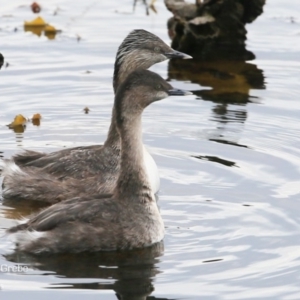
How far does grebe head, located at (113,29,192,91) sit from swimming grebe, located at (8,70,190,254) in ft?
6.12

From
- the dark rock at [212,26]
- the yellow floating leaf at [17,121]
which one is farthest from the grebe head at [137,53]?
the dark rock at [212,26]

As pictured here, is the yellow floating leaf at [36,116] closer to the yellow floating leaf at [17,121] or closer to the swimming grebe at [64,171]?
the yellow floating leaf at [17,121]

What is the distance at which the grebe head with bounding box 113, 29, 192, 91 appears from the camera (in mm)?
12031

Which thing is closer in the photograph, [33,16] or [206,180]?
[206,180]

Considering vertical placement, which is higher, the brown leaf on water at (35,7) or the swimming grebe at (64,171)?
the brown leaf on water at (35,7)

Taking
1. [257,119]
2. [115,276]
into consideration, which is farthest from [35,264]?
[257,119]

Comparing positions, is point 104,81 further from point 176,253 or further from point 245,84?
point 176,253

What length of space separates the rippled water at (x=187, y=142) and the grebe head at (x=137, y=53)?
1086 millimetres

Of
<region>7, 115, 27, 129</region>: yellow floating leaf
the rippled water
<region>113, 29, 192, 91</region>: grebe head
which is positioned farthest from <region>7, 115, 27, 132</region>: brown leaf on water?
<region>113, 29, 192, 91</region>: grebe head

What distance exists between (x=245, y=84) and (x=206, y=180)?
384 cm

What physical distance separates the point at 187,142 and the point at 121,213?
10.6ft

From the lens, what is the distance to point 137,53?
39.9 feet

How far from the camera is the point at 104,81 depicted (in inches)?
597

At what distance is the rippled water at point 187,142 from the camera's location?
358 inches
